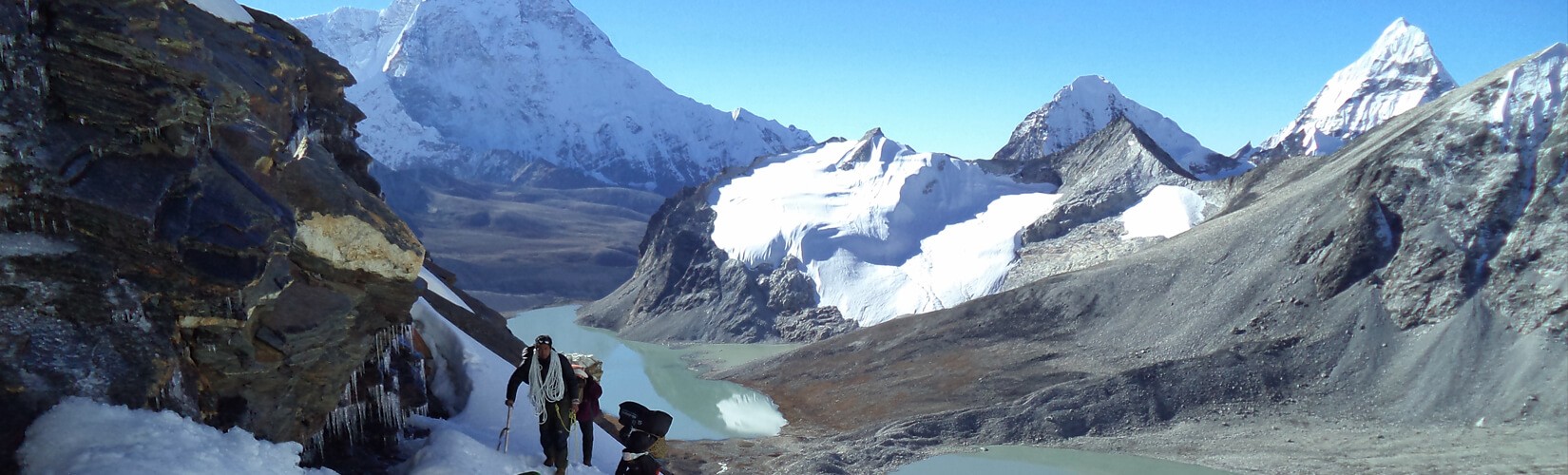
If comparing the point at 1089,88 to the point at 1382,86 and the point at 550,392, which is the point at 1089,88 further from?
the point at 550,392

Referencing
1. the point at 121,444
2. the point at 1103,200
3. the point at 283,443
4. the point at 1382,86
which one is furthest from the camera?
the point at 1382,86

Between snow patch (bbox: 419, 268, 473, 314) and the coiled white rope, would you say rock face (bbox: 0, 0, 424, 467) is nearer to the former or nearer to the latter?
the coiled white rope

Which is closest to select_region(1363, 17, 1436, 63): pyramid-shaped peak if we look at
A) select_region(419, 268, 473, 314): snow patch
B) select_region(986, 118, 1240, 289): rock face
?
select_region(986, 118, 1240, 289): rock face

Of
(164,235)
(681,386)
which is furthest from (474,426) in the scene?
(681,386)

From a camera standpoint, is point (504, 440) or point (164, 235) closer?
point (164, 235)

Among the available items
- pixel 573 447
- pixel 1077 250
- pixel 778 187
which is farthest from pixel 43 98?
pixel 778 187

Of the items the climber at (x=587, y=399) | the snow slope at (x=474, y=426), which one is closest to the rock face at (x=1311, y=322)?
the snow slope at (x=474, y=426)
